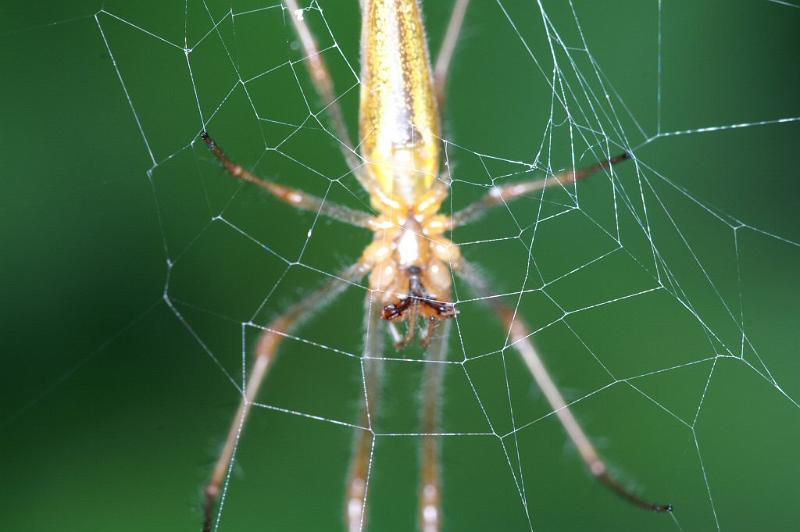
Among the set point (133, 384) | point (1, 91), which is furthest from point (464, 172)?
point (1, 91)

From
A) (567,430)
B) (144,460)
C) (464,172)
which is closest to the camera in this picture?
(567,430)

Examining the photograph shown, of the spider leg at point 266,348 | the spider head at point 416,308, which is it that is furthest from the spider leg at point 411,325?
the spider leg at point 266,348

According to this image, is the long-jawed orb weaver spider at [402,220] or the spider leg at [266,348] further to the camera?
the spider leg at [266,348]

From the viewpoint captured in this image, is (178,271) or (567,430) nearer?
(567,430)

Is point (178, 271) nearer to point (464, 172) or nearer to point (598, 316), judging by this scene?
point (464, 172)

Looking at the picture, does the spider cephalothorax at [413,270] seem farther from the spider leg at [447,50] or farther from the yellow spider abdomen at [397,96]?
the spider leg at [447,50]

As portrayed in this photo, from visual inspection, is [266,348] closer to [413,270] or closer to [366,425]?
[366,425]

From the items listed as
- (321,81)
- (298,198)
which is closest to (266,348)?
(298,198)
